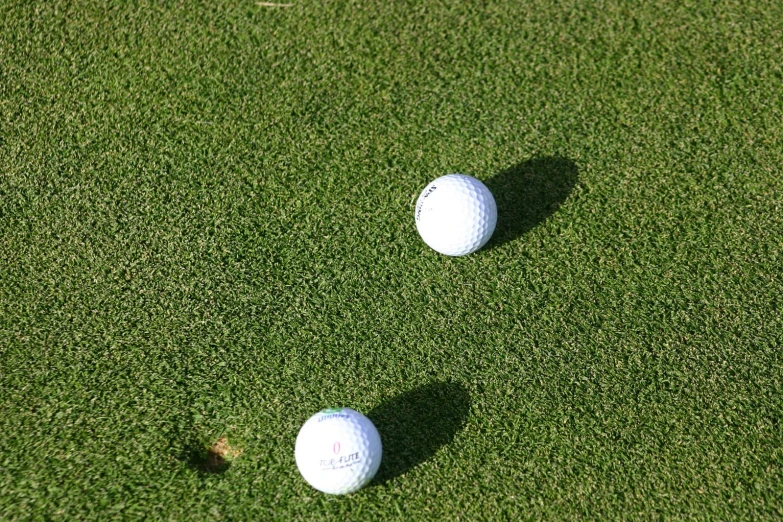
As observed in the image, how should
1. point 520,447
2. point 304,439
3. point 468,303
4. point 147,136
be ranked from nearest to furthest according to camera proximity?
point 304,439 → point 520,447 → point 468,303 → point 147,136

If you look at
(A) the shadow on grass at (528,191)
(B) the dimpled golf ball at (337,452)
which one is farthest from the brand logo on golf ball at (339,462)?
(A) the shadow on grass at (528,191)

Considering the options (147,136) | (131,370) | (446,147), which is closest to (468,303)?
(446,147)

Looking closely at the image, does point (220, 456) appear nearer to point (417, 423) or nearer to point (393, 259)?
point (417, 423)

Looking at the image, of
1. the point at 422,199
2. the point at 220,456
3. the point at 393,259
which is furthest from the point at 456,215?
the point at 220,456

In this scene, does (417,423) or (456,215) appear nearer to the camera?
(417,423)

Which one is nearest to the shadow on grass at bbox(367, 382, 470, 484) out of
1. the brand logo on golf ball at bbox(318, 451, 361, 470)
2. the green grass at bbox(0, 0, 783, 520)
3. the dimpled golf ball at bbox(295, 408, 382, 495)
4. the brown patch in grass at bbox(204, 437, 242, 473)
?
the green grass at bbox(0, 0, 783, 520)

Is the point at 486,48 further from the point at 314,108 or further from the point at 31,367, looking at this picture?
the point at 31,367

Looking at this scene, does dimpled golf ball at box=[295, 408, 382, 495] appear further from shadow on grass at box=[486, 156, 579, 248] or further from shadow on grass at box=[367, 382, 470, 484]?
shadow on grass at box=[486, 156, 579, 248]
